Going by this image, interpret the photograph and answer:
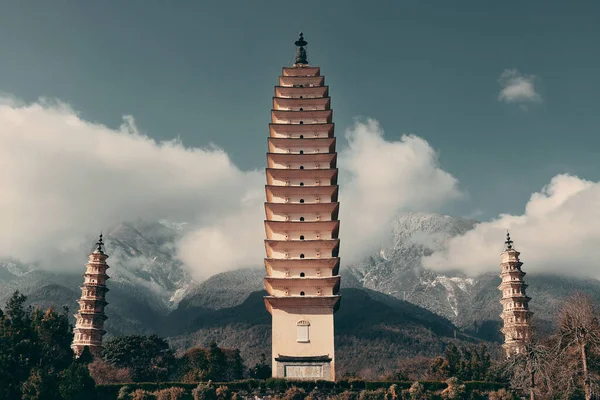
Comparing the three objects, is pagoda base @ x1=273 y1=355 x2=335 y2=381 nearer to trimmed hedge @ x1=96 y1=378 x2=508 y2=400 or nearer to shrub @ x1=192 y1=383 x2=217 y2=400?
trimmed hedge @ x1=96 y1=378 x2=508 y2=400

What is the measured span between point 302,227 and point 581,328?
24423mm

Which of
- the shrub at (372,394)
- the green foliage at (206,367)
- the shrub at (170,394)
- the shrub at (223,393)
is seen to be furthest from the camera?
the green foliage at (206,367)

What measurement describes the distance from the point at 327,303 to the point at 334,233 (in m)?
6.71

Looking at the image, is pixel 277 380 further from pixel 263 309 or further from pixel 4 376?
pixel 263 309

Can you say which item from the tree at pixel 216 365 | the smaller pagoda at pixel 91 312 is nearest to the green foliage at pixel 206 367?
the tree at pixel 216 365

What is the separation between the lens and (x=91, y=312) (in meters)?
64.0

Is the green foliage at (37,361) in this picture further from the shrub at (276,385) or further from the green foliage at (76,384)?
the shrub at (276,385)

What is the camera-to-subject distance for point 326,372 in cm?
4988

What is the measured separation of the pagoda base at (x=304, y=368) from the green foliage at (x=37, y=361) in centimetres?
1418

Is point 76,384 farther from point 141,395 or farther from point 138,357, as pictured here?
point 138,357

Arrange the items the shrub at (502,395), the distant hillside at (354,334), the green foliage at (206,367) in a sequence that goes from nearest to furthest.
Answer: the shrub at (502,395)
the green foliage at (206,367)
the distant hillside at (354,334)

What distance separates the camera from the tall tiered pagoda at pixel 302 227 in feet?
166

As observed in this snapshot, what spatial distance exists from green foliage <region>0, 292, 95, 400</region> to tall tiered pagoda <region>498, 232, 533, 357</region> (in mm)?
40579

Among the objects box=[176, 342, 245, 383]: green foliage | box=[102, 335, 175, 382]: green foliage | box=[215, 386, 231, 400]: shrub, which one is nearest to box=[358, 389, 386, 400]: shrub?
box=[215, 386, 231, 400]: shrub
